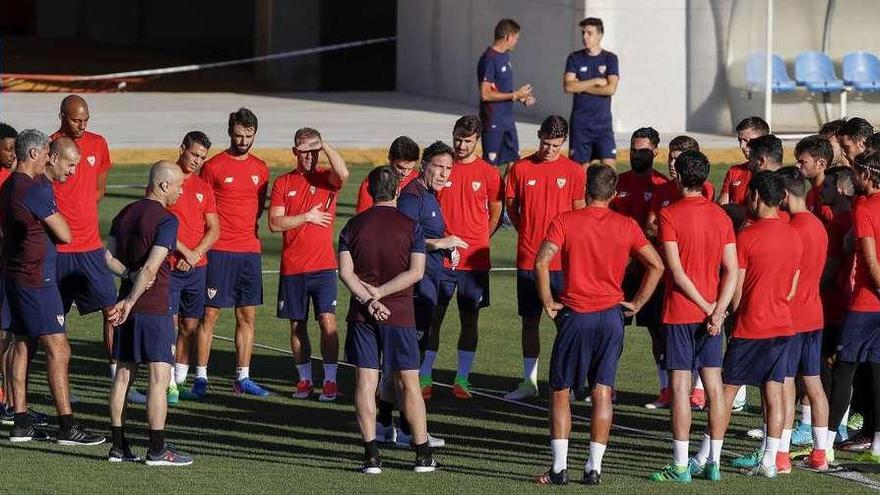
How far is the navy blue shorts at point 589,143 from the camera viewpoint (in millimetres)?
21906

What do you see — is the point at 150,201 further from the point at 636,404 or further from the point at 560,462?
the point at 636,404

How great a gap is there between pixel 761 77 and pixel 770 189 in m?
19.4

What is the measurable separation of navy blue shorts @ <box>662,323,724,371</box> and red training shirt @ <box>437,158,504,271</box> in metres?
2.89

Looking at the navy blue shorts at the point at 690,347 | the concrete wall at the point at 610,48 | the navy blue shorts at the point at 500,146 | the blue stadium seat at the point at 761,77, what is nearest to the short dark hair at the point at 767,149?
the navy blue shorts at the point at 690,347

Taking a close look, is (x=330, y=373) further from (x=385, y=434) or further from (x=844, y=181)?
(x=844, y=181)

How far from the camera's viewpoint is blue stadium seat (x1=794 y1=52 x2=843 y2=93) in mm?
30719

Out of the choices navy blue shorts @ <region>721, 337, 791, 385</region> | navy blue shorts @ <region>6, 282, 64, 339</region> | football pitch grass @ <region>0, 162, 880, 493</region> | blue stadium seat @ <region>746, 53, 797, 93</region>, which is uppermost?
blue stadium seat @ <region>746, 53, 797, 93</region>

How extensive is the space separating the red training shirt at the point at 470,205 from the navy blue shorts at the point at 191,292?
184 cm

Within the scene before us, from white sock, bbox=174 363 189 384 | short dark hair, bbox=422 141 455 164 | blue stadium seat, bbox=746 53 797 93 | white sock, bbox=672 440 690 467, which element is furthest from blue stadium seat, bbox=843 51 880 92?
white sock, bbox=672 440 690 467

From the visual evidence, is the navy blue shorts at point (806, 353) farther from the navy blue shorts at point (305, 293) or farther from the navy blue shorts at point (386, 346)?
the navy blue shorts at point (305, 293)

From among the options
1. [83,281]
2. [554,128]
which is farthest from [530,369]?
[83,281]

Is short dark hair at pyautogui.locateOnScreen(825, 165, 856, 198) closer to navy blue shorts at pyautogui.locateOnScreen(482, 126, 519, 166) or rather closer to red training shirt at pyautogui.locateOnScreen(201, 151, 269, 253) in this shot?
red training shirt at pyautogui.locateOnScreen(201, 151, 269, 253)

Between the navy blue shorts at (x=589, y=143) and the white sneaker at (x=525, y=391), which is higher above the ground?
the navy blue shorts at (x=589, y=143)

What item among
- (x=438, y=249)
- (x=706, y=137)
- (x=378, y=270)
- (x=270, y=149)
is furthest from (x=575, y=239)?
(x=706, y=137)
